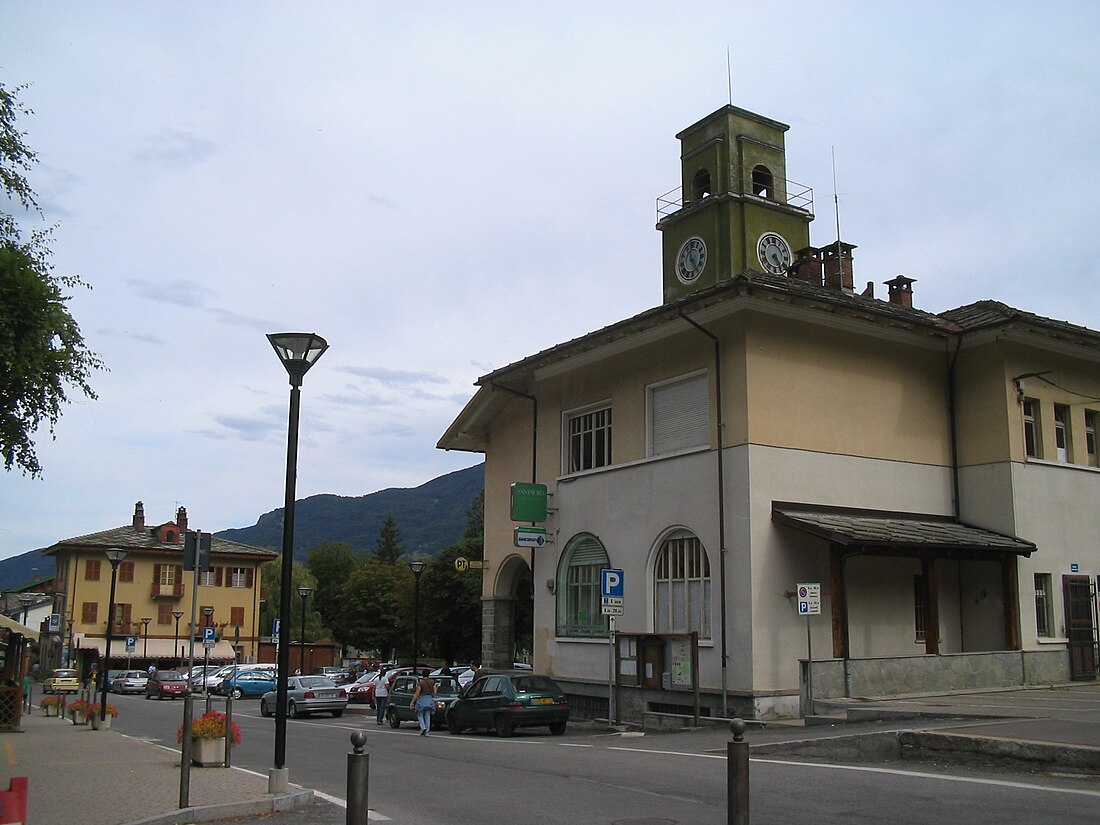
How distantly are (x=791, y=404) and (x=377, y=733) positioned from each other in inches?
497

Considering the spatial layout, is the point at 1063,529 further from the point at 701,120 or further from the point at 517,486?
the point at 701,120

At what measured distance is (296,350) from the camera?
1179 cm

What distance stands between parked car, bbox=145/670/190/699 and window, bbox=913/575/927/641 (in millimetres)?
37958

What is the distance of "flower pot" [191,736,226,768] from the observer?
1545 centimetres

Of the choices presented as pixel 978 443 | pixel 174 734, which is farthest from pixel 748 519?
pixel 174 734

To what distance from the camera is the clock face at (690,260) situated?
35500 mm

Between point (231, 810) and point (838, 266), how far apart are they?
23.3 meters

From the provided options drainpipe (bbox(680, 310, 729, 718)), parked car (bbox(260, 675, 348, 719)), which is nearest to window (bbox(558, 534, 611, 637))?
drainpipe (bbox(680, 310, 729, 718))

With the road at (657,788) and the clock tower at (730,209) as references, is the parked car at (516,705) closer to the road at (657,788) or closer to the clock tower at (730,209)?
the road at (657,788)

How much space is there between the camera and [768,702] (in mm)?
20859

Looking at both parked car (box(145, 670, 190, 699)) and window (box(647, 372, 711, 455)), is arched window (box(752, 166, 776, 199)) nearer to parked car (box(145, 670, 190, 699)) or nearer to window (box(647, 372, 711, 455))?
window (box(647, 372, 711, 455))

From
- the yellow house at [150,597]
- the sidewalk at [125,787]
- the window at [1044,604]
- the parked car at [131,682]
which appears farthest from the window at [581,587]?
the yellow house at [150,597]

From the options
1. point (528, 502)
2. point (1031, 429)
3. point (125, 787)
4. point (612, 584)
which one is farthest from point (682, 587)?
point (125, 787)

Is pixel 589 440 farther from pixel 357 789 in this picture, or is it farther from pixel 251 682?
pixel 251 682
